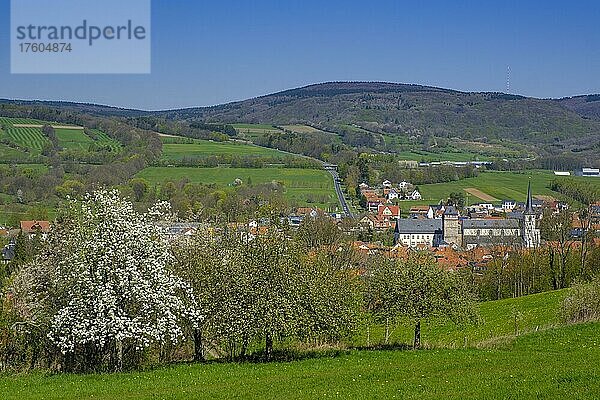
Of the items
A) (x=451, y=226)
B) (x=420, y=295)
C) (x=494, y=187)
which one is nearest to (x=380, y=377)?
(x=420, y=295)

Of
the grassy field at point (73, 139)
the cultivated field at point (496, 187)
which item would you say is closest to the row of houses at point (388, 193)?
the cultivated field at point (496, 187)

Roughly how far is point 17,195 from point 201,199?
25732 mm

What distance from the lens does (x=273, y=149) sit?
166 m

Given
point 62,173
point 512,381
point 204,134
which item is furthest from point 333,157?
point 512,381

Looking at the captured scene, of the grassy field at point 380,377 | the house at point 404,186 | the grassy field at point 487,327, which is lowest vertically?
the grassy field at point 487,327

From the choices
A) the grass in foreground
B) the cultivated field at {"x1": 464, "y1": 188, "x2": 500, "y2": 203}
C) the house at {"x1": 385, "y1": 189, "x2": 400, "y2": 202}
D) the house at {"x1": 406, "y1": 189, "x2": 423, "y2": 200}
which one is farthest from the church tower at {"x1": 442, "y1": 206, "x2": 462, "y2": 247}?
the grass in foreground

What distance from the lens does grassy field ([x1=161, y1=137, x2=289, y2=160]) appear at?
135 m

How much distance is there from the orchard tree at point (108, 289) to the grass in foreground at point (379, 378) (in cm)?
157

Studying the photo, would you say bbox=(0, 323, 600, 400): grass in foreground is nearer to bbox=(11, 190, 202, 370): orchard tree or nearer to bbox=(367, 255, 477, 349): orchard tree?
bbox=(11, 190, 202, 370): orchard tree

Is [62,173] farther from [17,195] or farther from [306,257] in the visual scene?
[306,257]

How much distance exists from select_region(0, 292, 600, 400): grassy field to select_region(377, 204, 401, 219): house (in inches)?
3382

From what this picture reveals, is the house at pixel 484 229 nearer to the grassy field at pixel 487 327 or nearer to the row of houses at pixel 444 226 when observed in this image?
the row of houses at pixel 444 226

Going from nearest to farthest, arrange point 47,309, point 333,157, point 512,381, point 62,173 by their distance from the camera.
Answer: point 512,381, point 47,309, point 62,173, point 333,157

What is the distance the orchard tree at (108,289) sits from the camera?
2273cm
